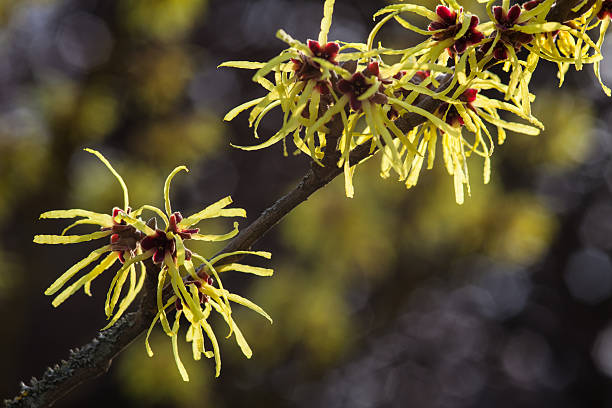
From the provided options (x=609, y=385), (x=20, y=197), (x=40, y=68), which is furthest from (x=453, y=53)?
(x=609, y=385)

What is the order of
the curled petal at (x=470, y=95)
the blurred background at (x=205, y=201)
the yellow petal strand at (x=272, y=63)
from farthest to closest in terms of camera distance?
the blurred background at (x=205, y=201) < the curled petal at (x=470, y=95) < the yellow petal strand at (x=272, y=63)

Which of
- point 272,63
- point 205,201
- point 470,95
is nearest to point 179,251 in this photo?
point 272,63

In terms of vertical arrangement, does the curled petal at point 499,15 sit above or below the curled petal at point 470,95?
above

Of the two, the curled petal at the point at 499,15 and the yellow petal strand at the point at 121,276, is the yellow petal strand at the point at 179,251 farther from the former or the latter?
the curled petal at the point at 499,15

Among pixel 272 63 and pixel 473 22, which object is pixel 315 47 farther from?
pixel 473 22

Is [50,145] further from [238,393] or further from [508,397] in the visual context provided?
[508,397]

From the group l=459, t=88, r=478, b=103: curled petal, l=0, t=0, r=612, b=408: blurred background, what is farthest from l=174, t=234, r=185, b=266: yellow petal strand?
l=0, t=0, r=612, b=408: blurred background

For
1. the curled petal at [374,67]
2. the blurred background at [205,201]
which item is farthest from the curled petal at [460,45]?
the blurred background at [205,201]

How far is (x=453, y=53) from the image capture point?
0.68m

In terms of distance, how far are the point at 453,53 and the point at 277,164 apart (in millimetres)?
4081

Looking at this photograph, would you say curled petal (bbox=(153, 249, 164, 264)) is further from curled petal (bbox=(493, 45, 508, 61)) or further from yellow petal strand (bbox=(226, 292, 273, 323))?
curled petal (bbox=(493, 45, 508, 61))

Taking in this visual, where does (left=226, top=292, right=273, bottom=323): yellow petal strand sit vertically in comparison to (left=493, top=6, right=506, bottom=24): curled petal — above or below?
below

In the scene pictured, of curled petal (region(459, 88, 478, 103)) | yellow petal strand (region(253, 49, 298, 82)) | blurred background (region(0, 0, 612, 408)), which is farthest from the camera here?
blurred background (region(0, 0, 612, 408))

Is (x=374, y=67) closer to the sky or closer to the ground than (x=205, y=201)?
closer to the sky
